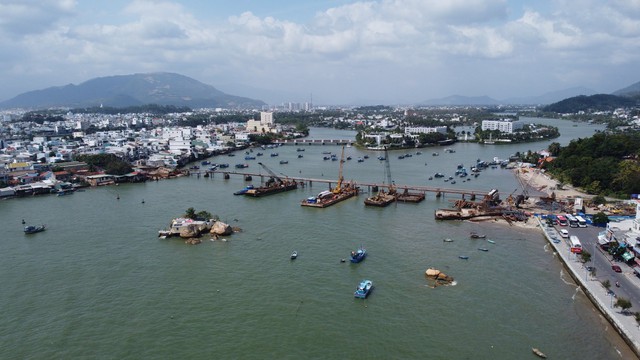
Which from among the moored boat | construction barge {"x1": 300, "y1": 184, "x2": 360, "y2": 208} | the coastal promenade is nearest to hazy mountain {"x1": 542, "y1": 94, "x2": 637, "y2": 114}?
construction barge {"x1": 300, "y1": 184, "x2": 360, "y2": 208}

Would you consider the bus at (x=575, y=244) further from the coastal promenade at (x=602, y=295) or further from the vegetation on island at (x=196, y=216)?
the vegetation on island at (x=196, y=216)

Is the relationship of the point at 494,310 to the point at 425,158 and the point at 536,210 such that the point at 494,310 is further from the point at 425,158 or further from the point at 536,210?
the point at 425,158

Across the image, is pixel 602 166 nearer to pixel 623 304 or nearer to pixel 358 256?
pixel 623 304

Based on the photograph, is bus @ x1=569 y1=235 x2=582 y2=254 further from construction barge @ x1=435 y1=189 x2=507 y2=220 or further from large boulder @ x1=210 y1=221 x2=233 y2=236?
large boulder @ x1=210 y1=221 x2=233 y2=236

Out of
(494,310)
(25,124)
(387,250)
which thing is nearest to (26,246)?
(387,250)

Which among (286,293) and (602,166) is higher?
(602,166)

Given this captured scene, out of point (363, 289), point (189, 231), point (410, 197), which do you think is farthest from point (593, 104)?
point (363, 289)
